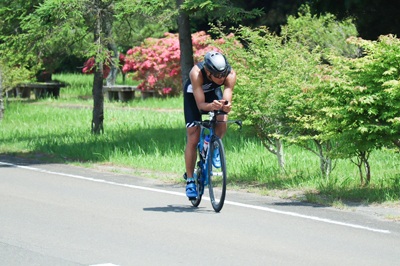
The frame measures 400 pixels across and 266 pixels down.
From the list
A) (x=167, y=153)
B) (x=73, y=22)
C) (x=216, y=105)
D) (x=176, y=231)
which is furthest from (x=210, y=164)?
(x=73, y=22)

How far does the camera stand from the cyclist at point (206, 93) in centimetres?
680

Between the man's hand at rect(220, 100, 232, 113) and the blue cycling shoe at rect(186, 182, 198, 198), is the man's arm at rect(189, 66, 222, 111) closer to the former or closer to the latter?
the man's hand at rect(220, 100, 232, 113)

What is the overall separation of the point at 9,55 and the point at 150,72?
1294cm

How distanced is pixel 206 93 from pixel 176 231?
1751mm

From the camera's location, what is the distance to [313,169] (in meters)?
9.95

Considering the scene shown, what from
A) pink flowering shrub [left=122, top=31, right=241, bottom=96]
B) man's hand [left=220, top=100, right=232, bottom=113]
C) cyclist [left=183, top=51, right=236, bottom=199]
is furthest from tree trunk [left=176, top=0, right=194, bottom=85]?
pink flowering shrub [left=122, top=31, right=241, bottom=96]

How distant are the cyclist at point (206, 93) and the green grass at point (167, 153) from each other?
65.5 inches

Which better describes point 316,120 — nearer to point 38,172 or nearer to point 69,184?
point 69,184

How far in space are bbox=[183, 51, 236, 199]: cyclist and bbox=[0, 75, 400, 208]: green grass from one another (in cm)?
166

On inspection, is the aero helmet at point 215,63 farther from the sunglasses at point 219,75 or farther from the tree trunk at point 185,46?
the tree trunk at point 185,46

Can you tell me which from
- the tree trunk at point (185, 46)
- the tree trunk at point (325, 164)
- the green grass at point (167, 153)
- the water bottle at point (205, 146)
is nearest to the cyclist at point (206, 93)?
the water bottle at point (205, 146)

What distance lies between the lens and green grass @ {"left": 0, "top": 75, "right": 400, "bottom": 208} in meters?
8.51

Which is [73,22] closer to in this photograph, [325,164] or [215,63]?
[325,164]

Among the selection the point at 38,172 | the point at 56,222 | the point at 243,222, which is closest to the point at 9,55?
the point at 38,172
